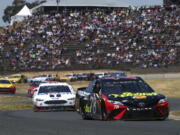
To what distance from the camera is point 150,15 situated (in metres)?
58.2

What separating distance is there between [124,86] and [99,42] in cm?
3974

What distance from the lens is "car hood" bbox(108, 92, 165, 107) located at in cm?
1497

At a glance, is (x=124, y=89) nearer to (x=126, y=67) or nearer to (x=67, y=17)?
(x=126, y=67)

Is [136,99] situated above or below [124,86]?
below

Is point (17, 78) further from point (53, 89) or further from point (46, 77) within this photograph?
point (53, 89)

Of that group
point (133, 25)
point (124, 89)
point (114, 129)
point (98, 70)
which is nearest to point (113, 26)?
point (133, 25)

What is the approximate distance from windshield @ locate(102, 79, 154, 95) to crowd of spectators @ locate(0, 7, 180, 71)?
34184 mm

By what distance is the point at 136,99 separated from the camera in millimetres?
15109

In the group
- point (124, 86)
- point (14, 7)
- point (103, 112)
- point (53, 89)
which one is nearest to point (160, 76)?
point (53, 89)

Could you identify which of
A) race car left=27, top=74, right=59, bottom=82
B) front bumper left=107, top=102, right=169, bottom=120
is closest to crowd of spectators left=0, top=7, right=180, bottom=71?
race car left=27, top=74, right=59, bottom=82

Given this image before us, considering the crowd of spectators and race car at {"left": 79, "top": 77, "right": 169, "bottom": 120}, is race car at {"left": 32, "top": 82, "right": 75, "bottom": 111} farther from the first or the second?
the crowd of spectators

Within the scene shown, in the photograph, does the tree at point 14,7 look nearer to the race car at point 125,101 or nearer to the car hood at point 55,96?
the car hood at point 55,96

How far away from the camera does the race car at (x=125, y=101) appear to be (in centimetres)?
1493

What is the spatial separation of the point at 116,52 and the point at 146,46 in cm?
295
